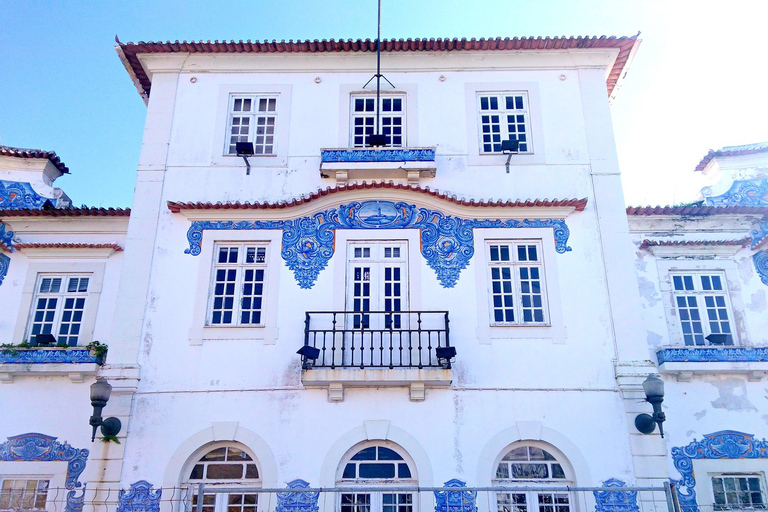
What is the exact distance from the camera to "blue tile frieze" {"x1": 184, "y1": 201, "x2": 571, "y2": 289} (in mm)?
12023

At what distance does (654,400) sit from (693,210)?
14.7 feet

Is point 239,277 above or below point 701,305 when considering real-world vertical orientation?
above

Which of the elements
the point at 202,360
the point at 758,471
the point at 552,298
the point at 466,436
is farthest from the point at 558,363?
the point at 202,360

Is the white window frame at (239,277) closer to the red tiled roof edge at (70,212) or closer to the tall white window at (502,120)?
the red tiled roof edge at (70,212)

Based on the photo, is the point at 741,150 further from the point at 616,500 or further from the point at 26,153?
the point at 26,153

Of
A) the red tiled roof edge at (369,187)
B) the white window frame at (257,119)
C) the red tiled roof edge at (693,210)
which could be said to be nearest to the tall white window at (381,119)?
the red tiled roof edge at (369,187)

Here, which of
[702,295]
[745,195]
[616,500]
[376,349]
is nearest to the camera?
[616,500]

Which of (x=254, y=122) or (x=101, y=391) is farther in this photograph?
(x=254, y=122)

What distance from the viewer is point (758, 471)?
37.3 ft

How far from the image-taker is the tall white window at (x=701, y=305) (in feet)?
41.3

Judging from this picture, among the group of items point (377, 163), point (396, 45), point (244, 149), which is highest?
point (396, 45)

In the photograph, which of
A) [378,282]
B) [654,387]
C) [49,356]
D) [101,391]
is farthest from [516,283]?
[49,356]

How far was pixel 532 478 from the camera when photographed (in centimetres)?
1075

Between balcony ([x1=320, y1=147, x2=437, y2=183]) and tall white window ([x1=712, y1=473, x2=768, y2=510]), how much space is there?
22.8 feet
